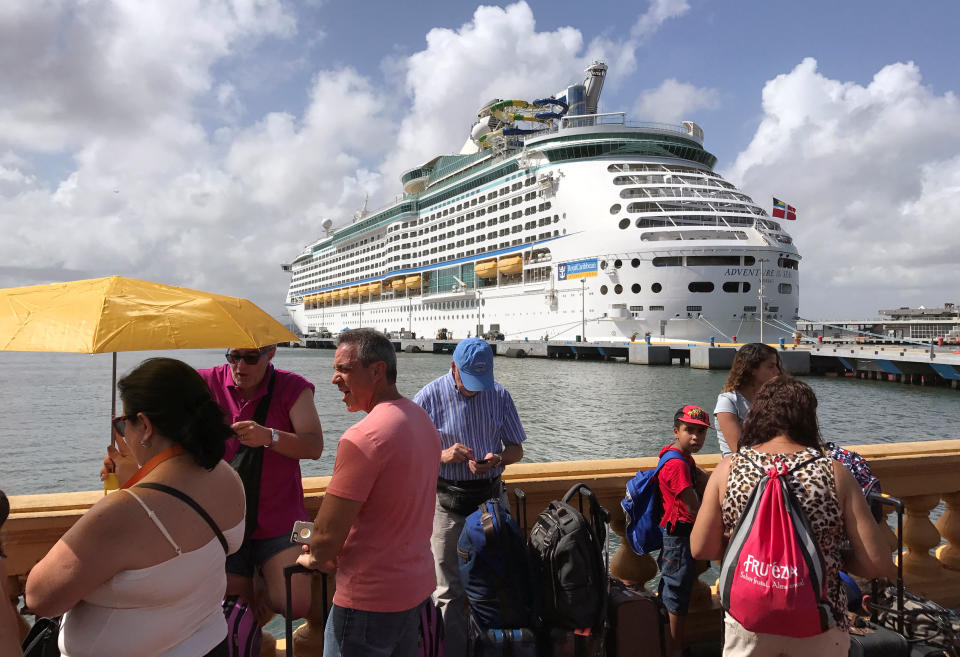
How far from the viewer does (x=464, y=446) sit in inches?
104

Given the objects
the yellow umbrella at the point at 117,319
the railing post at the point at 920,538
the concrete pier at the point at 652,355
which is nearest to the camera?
the yellow umbrella at the point at 117,319

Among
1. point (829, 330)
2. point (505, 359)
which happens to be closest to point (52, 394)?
point (505, 359)

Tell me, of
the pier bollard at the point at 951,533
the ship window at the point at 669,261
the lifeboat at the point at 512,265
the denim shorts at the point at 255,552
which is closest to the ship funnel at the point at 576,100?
the lifeboat at the point at 512,265

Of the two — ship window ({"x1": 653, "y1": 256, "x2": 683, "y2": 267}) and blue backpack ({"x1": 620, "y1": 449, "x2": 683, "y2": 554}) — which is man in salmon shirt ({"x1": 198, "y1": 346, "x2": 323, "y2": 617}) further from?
ship window ({"x1": 653, "y1": 256, "x2": 683, "y2": 267})

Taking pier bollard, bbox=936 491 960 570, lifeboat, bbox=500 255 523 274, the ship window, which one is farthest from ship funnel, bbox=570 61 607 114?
pier bollard, bbox=936 491 960 570

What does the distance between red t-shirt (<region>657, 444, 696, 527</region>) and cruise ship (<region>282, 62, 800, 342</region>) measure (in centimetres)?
3357

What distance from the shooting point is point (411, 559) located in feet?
6.05

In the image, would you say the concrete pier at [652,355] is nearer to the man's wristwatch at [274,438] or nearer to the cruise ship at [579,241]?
the cruise ship at [579,241]

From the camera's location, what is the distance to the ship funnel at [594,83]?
51312 mm

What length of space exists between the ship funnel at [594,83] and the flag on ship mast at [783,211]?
2244cm

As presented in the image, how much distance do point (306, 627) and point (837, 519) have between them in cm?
207

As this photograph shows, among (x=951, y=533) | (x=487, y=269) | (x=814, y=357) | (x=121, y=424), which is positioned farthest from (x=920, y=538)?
(x=487, y=269)

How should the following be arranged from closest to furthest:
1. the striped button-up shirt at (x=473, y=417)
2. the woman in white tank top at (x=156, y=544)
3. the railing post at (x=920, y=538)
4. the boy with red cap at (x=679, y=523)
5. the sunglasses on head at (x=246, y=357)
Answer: the woman in white tank top at (x=156, y=544) < the sunglasses on head at (x=246, y=357) < the boy with red cap at (x=679, y=523) < the striped button-up shirt at (x=473, y=417) < the railing post at (x=920, y=538)

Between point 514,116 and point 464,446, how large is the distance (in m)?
54.1
